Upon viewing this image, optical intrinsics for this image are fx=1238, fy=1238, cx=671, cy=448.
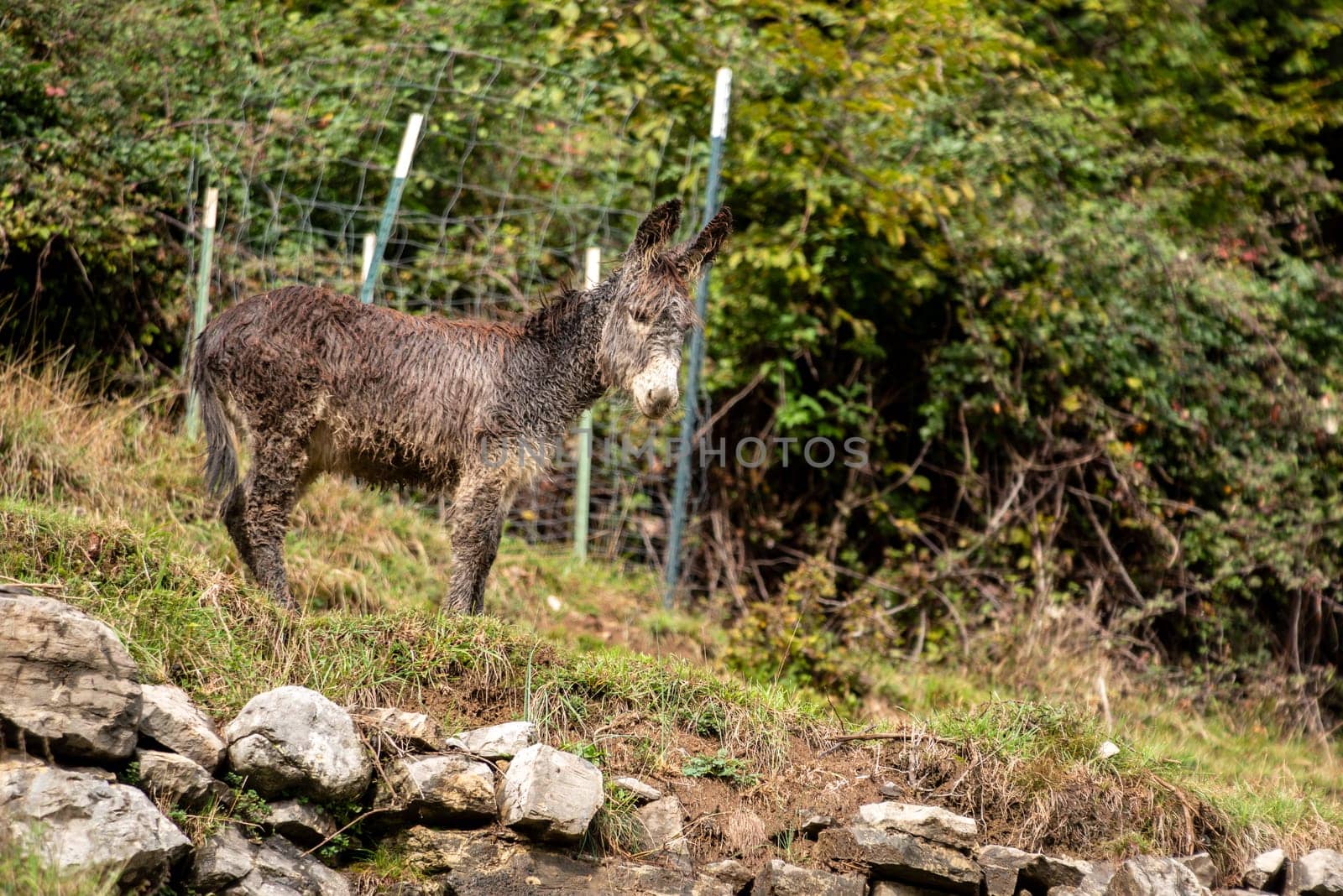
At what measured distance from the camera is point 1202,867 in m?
5.07

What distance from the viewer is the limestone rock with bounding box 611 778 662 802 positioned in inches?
184

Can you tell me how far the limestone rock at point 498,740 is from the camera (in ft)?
14.8

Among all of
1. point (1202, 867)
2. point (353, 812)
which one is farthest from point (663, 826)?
point (1202, 867)

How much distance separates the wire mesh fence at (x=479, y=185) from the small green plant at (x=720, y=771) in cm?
346

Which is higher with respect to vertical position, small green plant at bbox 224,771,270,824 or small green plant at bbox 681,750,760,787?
small green plant at bbox 224,771,270,824

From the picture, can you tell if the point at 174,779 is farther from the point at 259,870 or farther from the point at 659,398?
the point at 659,398

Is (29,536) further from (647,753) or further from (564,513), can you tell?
(564,513)

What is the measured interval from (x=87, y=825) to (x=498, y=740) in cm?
143

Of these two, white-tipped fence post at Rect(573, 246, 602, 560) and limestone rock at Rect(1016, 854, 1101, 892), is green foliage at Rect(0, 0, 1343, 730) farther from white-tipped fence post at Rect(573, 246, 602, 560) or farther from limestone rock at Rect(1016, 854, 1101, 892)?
limestone rock at Rect(1016, 854, 1101, 892)

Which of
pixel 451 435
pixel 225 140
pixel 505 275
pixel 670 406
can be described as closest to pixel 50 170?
pixel 225 140

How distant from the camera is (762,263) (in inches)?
348

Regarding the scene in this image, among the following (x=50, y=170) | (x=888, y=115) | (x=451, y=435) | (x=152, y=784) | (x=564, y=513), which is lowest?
(x=564, y=513)

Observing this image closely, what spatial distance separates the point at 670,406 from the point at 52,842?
288 centimetres

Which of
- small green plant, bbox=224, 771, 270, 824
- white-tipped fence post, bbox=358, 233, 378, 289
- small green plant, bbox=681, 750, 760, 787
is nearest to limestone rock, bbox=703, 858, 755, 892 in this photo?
small green plant, bbox=681, 750, 760, 787
